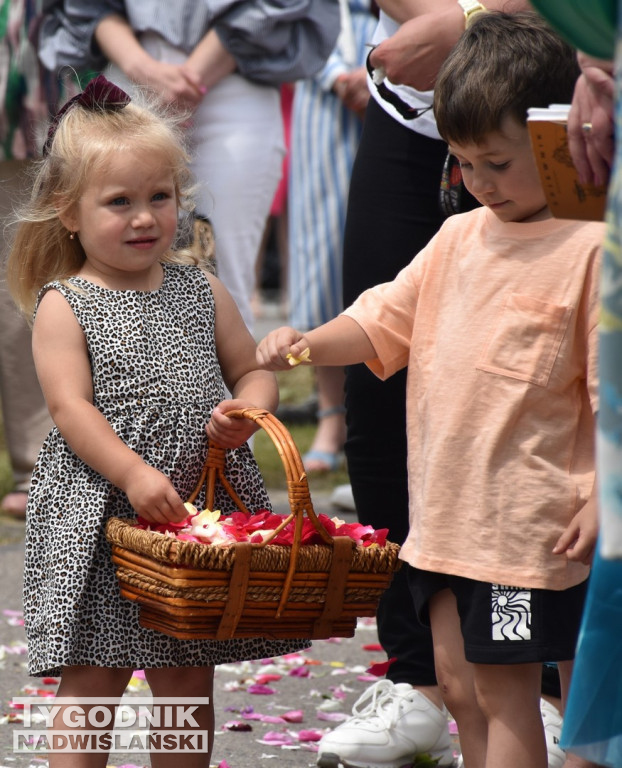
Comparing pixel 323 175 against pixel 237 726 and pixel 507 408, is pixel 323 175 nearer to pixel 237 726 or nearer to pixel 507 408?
pixel 237 726

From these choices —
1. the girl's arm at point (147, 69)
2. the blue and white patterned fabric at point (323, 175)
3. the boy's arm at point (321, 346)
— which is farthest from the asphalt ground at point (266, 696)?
the blue and white patterned fabric at point (323, 175)

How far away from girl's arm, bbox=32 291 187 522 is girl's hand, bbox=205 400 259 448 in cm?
16

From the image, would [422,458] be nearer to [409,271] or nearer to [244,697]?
[409,271]

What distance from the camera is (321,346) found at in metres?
2.39

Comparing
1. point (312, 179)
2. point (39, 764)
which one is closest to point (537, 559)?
point (39, 764)

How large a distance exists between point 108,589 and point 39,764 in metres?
0.68

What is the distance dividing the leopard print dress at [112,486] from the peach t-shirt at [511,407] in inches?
18.6

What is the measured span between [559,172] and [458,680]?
987 mm

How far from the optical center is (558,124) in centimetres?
181

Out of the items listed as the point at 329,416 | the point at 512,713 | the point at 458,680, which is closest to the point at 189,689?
the point at 458,680

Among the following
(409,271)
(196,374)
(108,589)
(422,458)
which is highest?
(409,271)

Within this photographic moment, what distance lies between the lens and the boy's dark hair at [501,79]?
223 cm

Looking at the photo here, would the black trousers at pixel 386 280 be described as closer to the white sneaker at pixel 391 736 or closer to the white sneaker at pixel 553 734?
the white sneaker at pixel 391 736

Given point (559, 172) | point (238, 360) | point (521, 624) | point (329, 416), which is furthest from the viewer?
point (329, 416)
